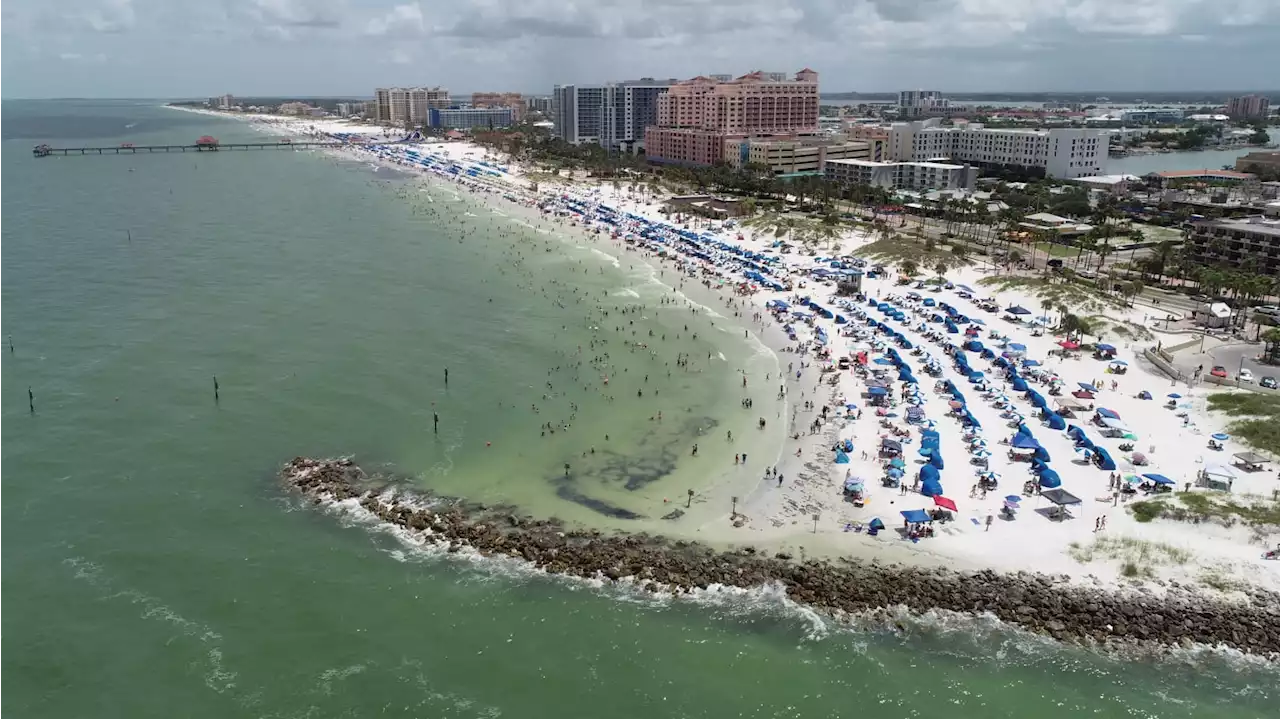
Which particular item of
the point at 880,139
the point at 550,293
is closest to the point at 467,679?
the point at 550,293

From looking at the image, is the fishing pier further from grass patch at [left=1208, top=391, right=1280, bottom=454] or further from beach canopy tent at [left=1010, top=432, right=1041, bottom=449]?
grass patch at [left=1208, top=391, right=1280, bottom=454]

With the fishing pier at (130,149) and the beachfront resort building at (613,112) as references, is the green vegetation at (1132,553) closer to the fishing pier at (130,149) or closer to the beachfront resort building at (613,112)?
the beachfront resort building at (613,112)

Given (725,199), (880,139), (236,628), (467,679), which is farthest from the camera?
(880,139)

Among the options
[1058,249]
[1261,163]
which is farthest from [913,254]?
[1261,163]

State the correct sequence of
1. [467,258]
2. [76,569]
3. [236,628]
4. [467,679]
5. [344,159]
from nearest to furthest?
[467,679]
[236,628]
[76,569]
[467,258]
[344,159]

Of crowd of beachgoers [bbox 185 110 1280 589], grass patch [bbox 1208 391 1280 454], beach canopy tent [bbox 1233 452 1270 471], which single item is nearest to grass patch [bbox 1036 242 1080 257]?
crowd of beachgoers [bbox 185 110 1280 589]

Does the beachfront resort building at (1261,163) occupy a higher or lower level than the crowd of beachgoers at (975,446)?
higher

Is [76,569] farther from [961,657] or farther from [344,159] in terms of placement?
[344,159]

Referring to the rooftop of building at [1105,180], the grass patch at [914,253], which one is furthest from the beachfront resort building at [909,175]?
the grass patch at [914,253]
